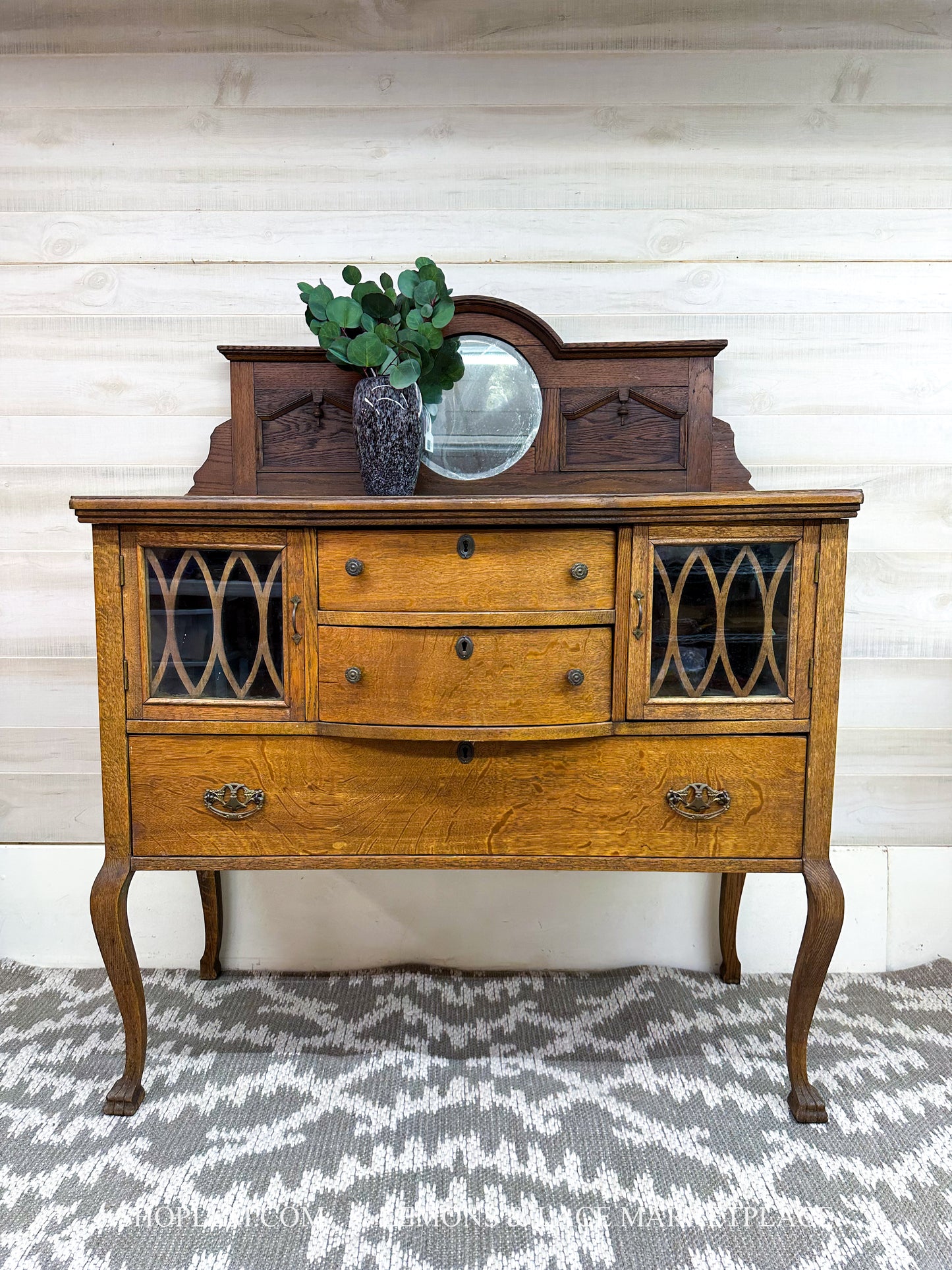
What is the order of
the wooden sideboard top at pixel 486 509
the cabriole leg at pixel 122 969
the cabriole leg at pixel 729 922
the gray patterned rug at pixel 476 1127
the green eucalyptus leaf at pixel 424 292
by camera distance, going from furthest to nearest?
the cabriole leg at pixel 729 922, the green eucalyptus leaf at pixel 424 292, the cabriole leg at pixel 122 969, the wooden sideboard top at pixel 486 509, the gray patterned rug at pixel 476 1127

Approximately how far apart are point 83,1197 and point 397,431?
1317 mm

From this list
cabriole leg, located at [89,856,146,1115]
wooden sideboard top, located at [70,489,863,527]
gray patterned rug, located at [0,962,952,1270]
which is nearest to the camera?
gray patterned rug, located at [0,962,952,1270]

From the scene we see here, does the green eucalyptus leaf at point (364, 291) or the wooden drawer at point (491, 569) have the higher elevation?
the green eucalyptus leaf at point (364, 291)

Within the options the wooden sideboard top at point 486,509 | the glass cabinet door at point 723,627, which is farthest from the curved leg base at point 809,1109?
the wooden sideboard top at point 486,509

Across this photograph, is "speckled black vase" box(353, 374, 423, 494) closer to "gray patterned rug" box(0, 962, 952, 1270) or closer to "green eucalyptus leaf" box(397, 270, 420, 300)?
"green eucalyptus leaf" box(397, 270, 420, 300)

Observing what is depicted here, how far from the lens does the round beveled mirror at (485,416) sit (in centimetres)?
166

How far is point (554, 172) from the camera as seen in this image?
5.74 feet

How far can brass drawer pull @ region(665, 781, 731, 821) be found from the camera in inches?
50.9

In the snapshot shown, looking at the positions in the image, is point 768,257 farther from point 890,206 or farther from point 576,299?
point 576,299

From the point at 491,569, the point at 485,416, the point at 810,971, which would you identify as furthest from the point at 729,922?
the point at 485,416

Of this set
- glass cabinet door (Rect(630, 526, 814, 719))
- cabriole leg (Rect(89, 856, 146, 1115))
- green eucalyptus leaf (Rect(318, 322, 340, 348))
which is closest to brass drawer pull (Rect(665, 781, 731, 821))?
glass cabinet door (Rect(630, 526, 814, 719))

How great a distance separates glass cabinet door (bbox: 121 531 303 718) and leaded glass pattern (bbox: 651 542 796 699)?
589 mm

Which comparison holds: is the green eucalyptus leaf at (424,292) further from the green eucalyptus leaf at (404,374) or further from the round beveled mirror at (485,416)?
the round beveled mirror at (485,416)

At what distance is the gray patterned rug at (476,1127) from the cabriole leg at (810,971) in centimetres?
5
